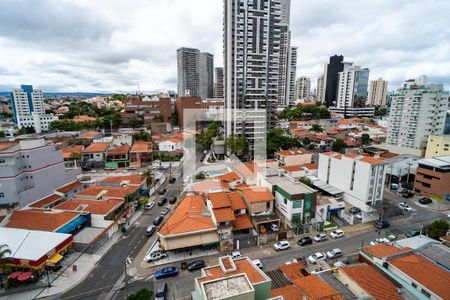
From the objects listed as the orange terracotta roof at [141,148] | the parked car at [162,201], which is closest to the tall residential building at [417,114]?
the parked car at [162,201]

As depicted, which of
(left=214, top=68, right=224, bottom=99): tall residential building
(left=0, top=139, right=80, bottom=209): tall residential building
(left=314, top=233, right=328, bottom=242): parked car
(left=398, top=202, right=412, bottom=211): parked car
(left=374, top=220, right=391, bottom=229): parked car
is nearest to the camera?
(left=314, top=233, right=328, bottom=242): parked car

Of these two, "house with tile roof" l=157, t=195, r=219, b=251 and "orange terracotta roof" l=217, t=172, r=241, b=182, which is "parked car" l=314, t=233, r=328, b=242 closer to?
"house with tile roof" l=157, t=195, r=219, b=251

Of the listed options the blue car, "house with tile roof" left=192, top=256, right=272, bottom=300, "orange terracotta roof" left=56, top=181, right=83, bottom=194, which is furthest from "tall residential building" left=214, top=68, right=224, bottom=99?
"house with tile roof" left=192, top=256, right=272, bottom=300

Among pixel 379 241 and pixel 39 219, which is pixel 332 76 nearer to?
pixel 379 241

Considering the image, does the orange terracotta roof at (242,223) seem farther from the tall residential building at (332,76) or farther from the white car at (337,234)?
the tall residential building at (332,76)

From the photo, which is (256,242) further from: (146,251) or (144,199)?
(144,199)
